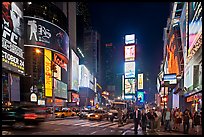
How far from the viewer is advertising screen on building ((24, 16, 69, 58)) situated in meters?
62.5

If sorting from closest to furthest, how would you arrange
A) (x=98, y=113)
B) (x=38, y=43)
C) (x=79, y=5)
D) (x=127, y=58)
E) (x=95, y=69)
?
(x=98, y=113), (x=38, y=43), (x=127, y=58), (x=79, y=5), (x=95, y=69)

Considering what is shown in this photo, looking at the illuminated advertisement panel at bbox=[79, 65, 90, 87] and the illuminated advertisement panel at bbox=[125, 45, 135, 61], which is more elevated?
the illuminated advertisement panel at bbox=[125, 45, 135, 61]

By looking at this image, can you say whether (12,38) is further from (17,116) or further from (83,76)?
(83,76)

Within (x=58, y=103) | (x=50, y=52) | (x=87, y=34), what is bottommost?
(x=58, y=103)

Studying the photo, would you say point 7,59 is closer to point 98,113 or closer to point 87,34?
point 98,113

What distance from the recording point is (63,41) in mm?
74062

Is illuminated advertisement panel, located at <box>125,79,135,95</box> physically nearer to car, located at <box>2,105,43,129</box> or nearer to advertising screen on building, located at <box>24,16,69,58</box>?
advertising screen on building, located at <box>24,16,69,58</box>

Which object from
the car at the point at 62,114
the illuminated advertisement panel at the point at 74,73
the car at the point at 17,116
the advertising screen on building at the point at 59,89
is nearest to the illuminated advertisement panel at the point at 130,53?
the advertising screen on building at the point at 59,89

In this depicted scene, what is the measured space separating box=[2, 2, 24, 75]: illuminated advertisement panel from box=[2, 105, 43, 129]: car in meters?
19.7

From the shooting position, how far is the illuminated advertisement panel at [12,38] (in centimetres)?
4022

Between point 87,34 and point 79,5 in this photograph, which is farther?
point 87,34

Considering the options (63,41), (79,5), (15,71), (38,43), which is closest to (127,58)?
(63,41)

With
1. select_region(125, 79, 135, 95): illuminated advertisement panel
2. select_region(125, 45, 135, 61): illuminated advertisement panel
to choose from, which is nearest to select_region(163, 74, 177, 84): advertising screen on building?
select_region(125, 45, 135, 61): illuminated advertisement panel

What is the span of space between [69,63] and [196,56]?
212 ft
